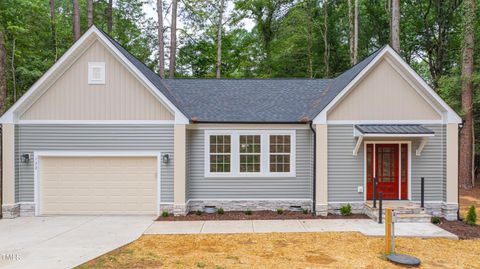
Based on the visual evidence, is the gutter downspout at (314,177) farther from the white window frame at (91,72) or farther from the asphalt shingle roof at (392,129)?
the white window frame at (91,72)

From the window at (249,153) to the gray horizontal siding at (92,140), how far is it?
2.43m

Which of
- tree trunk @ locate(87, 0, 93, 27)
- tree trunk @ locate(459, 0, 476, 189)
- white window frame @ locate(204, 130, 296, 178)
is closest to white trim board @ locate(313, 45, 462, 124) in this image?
white window frame @ locate(204, 130, 296, 178)

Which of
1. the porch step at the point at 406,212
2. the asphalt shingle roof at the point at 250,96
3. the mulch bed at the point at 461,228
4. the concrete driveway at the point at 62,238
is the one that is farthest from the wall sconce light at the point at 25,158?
the mulch bed at the point at 461,228

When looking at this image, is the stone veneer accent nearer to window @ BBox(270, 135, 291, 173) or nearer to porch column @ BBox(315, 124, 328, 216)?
porch column @ BBox(315, 124, 328, 216)

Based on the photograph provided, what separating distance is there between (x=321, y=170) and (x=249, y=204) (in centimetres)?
273

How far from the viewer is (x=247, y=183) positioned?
1037 centimetres

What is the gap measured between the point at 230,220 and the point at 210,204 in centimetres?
122

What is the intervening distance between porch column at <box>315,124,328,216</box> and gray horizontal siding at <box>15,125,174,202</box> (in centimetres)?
480

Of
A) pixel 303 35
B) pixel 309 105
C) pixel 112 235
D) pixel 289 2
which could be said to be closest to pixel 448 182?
pixel 309 105

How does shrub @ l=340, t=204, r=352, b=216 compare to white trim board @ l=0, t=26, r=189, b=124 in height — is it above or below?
below

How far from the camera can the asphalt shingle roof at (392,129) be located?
918 cm

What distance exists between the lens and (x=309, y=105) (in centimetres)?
1118

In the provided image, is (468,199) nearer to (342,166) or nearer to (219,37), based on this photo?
(342,166)

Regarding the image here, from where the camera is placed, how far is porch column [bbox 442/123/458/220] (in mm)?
9570
